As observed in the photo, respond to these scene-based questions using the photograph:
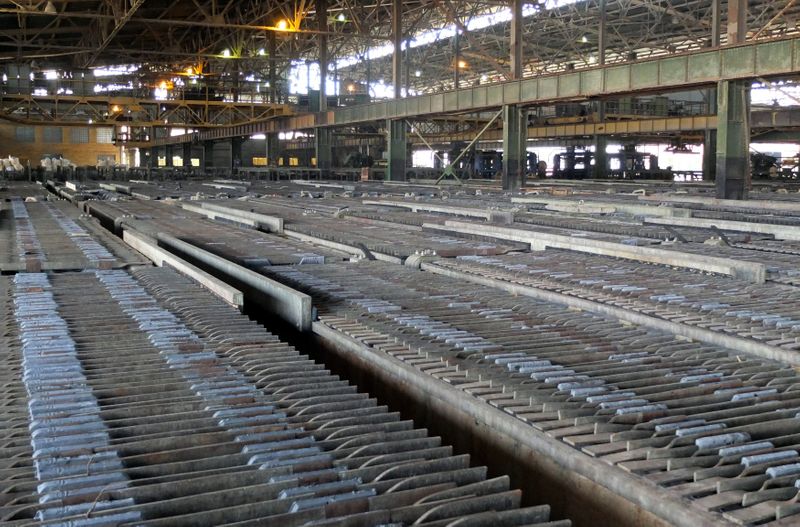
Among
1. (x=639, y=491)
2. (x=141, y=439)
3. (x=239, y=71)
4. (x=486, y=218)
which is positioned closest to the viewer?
(x=639, y=491)

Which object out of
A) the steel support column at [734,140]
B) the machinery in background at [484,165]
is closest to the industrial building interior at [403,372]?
the steel support column at [734,140]

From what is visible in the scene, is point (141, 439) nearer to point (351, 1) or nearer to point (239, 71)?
point (351, 1)

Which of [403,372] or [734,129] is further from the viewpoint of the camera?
[734,129]

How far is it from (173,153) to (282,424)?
48662mm

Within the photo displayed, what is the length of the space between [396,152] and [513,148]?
594 centimetres

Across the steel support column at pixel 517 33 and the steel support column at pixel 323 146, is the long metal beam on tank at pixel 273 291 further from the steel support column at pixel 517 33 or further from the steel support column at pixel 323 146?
the steel support column at pixel 323 146

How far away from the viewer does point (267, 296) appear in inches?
209

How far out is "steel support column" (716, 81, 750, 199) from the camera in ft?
51.9

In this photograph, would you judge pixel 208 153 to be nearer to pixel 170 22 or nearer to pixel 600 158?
pixel 170 22

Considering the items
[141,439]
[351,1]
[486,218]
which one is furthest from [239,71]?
[141,439]

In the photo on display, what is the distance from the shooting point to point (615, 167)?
3853 cm

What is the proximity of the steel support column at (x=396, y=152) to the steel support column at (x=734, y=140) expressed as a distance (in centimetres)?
1261

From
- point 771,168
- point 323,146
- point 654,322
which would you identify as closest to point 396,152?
point 323,146

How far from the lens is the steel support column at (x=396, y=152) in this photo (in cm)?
2681
